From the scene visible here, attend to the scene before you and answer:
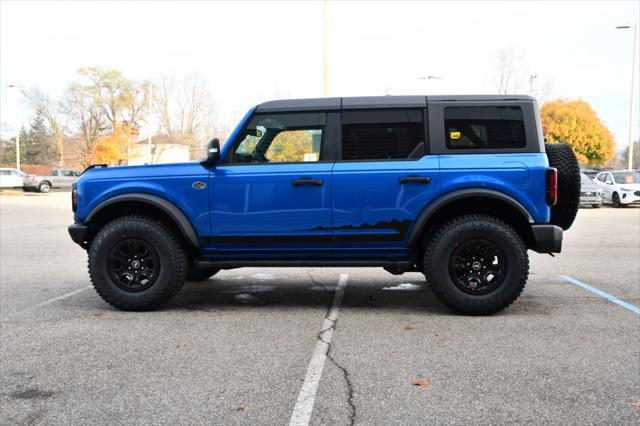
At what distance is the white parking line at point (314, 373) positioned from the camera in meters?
3.02

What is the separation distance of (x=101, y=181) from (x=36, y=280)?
2.56 metres

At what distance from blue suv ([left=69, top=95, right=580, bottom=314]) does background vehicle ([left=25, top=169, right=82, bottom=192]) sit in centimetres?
3825

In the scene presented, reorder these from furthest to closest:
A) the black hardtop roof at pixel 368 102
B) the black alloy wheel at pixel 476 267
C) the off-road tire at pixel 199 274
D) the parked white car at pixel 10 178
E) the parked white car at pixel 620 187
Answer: the parked white car at pixel 10 178 → the parked white car at pixel 620 187 → the off-road tire at pixel 199 274 → the black hardtop roof at pixel 368 102 → the black alloy wheel at pixel 476 267

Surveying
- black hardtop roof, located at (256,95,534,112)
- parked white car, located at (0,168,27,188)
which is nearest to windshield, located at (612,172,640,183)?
black hardtop roof, located at (256,95,534,112)

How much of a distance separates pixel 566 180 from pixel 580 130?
126 ft

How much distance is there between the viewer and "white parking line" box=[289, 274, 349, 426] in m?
3.02

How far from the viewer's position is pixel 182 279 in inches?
209

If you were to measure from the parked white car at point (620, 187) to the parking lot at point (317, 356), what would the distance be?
Answer: 727 inches

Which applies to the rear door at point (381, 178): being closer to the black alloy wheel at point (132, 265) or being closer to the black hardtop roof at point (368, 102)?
the black hardtop roof at point (368, 102)

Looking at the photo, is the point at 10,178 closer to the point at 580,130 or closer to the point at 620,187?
the point at 620,187

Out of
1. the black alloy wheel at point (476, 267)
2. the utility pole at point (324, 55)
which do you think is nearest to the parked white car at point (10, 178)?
the utility pole at point (324, 55)

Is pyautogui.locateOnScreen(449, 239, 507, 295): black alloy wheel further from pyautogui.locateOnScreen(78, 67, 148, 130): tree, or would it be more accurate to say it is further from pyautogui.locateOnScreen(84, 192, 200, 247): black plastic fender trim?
pyautogui.locateOnScreen(78, 67, 148, 130): tree

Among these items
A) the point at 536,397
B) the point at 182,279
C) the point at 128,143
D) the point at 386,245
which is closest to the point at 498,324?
the point at 386,245

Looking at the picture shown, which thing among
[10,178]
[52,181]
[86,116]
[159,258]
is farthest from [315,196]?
[86,116]
